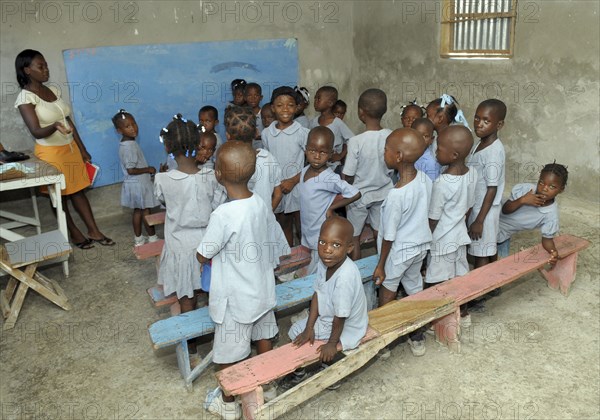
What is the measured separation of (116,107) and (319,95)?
7.76ft

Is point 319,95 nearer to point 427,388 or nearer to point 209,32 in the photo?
point 209,32

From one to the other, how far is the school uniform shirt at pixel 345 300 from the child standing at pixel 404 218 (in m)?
0.48

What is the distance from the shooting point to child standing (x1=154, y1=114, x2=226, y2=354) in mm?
2904

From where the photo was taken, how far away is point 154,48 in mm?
5758

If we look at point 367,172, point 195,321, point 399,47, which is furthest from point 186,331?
point 399,47

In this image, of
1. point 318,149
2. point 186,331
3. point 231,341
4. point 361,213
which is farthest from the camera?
point 361,213

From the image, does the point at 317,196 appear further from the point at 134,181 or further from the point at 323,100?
the point at 134,181

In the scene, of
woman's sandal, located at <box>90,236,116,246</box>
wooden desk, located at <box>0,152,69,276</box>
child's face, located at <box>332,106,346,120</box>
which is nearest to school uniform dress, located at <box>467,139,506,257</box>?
child's face, located at <box>332,106,346,120</box>

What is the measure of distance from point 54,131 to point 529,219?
12.7ft

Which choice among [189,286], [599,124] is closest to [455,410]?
[189,286]

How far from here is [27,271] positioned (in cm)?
371

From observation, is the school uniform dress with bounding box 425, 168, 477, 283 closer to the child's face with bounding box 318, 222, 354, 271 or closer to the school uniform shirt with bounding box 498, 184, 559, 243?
the school uniform shirt with bounding box 498, 184, 559, 243

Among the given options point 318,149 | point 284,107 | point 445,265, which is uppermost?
point 284,107

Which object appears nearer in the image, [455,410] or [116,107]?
[455,410]
